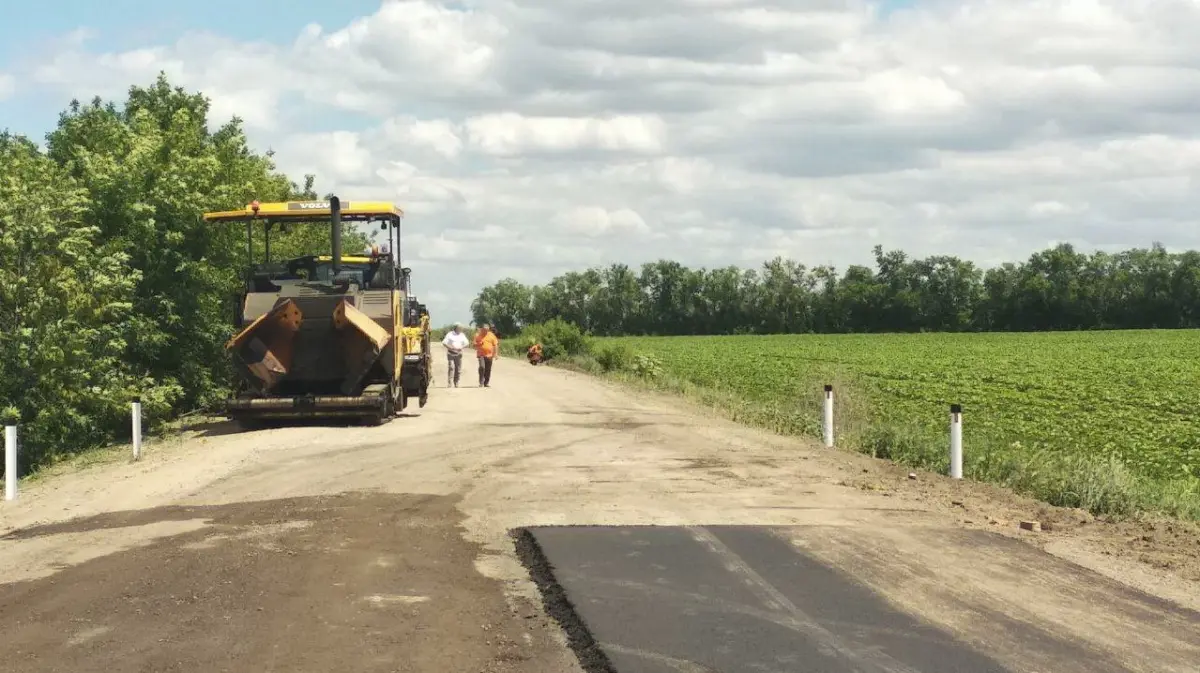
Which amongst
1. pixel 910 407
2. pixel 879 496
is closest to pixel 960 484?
pixel 879 496

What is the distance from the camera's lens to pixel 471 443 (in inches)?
689

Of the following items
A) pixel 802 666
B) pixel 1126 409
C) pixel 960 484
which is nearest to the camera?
pixel 802 666

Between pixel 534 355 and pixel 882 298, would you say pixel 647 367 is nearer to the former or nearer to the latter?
pixel 534 355

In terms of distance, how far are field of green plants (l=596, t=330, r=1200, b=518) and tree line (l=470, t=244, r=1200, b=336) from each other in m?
72.9

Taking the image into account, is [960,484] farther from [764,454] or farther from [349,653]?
[349,653]

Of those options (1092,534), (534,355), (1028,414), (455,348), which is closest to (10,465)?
(1092,534)

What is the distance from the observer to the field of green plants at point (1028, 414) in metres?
15.0

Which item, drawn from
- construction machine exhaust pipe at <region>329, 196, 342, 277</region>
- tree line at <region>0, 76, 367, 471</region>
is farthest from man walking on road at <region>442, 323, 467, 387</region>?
construction machine exhaust pipe at <region>329, 196, 342, 277</region>

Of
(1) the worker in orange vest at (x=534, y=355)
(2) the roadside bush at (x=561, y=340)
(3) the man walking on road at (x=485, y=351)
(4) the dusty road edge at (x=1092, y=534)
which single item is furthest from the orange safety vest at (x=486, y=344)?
(2) the roadside bush at (x=561, y=340)

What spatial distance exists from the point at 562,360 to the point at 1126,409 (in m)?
23.2

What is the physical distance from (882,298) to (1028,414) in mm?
115643

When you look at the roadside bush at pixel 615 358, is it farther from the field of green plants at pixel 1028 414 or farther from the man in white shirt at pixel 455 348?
the man in white shirt at pixel 455 348

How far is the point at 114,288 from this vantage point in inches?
816

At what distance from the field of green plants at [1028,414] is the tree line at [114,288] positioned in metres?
10.9
